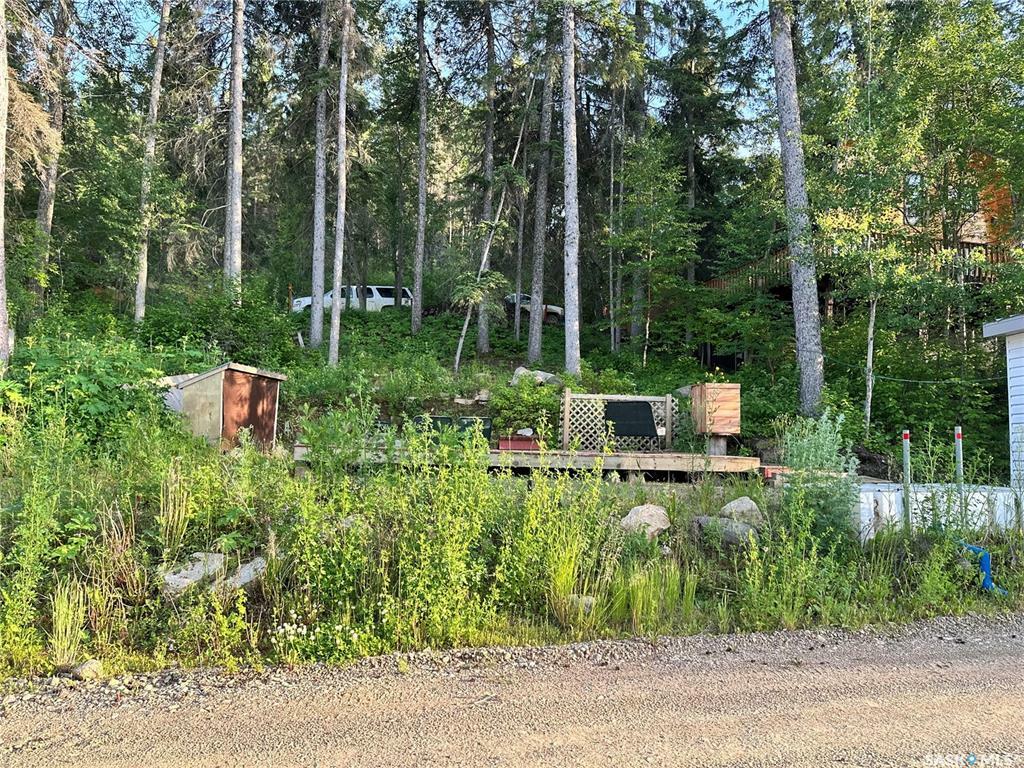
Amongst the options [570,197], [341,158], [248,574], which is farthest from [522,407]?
[341,158]

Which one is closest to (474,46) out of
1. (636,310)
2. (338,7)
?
(338,7)

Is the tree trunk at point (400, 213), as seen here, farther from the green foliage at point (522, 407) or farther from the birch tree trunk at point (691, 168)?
the green foliage at point (522, 407)

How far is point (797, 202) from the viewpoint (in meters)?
9.66

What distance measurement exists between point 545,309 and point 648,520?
16.1 metres

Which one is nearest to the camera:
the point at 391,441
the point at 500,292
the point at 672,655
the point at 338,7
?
the point at 672,655

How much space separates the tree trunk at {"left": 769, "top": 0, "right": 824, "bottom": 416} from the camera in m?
9.73

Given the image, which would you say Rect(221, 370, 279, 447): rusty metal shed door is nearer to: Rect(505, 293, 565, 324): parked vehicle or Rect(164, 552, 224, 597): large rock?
Rect(164, 552, 224, 597): large rock

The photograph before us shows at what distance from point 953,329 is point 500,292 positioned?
32.1ft

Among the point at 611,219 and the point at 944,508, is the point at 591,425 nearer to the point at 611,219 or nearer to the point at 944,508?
the point at 944,508

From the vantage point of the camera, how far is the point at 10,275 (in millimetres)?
11180

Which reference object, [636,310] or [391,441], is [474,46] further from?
[391,441]

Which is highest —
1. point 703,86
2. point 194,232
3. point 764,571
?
point 703,86

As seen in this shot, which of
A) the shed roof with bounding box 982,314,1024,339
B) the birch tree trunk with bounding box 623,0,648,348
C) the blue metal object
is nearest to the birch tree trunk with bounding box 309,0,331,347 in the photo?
the birch tree trunk with bounding box 623,0,648,348

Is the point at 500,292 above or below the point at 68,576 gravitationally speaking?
above
